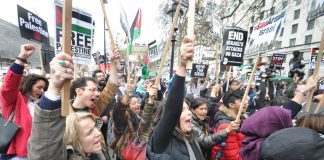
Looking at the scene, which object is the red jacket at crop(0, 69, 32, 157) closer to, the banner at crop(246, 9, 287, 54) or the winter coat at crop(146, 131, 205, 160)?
the winter coat at crop(146, 131, 205, 160)

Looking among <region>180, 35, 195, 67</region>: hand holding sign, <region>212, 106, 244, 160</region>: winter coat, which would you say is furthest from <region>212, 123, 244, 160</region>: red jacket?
<region>180, 35, 195, 67</region>: hand holding sign

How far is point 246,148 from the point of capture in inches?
74.0

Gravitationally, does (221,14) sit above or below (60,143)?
above

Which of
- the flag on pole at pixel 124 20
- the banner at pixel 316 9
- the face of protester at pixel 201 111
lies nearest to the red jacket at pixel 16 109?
the face of protester at pixel 201 111

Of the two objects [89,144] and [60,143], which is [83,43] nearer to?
[89,144]

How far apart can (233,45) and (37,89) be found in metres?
3.64

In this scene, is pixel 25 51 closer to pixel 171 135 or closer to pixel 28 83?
pixel 28 83

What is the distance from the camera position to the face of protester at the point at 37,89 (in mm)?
2793

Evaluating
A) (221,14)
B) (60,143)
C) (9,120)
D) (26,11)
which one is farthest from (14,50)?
(60,143)


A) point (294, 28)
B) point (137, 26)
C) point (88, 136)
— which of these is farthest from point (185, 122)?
point (294, 28)

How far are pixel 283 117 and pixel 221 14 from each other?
12386 millimetres

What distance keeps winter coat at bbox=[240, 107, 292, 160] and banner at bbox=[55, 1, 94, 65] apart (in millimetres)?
2138

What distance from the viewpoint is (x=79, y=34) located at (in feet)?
9.70

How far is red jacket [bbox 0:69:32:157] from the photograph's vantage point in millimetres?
2154
